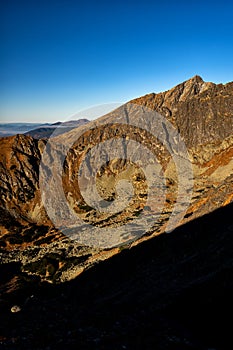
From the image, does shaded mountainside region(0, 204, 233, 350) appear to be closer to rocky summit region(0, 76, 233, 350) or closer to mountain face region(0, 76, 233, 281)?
rocky summit region(0, 76, 233, 350)

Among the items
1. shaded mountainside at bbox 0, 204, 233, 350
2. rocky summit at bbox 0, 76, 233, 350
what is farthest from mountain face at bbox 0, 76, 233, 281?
shaded mountainside at bbox 0, 204, 233, 350

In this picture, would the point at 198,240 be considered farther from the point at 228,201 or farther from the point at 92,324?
the point at 92,324

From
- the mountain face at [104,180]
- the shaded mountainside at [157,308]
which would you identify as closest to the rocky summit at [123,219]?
the shaded mountainside at [157,308]

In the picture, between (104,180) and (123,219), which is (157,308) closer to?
(123,219)

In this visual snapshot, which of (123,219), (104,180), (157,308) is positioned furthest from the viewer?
(104,180)

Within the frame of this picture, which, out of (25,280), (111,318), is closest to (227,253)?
(111,318)

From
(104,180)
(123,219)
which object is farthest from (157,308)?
(104,180)
